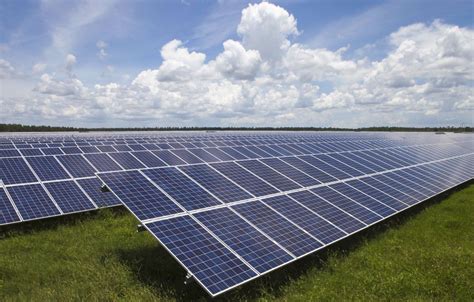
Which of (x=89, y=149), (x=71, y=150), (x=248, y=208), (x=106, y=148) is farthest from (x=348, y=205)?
→ (x=71, y=150)

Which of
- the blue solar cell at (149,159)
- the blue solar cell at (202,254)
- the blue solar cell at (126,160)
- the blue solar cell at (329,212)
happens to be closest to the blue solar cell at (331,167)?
→ the blue solar cell at (329,212)

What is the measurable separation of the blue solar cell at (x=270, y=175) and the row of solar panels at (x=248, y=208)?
47 millimetres

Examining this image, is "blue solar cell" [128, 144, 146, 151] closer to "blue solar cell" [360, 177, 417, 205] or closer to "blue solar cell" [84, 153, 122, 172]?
"blue solar cell" [84, 153, 122, 172]

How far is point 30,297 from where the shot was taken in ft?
28.7

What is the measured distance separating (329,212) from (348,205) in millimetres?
1553

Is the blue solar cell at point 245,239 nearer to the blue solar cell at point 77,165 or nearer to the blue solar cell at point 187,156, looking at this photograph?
the blue solar cell at point 187,156

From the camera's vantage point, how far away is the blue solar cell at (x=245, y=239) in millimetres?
8383

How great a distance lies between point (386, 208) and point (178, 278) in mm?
8747

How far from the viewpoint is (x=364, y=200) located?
14.4 m

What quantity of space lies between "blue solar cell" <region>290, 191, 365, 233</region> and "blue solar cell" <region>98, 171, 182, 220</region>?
188 inches

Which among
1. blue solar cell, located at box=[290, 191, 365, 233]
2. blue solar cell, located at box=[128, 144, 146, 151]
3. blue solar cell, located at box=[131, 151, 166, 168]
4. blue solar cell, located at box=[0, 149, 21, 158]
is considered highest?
blue solar cell, located at box=[0, 149, 21, 158]

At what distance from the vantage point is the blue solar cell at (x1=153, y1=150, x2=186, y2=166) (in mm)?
19375

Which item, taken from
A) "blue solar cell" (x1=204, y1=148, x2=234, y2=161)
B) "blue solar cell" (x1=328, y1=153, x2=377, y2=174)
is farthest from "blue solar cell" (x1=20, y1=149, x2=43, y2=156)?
"blue solar cell" (x1=328, y1=153, x2=377, y2=174)

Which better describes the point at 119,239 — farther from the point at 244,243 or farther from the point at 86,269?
the point at 244,243
